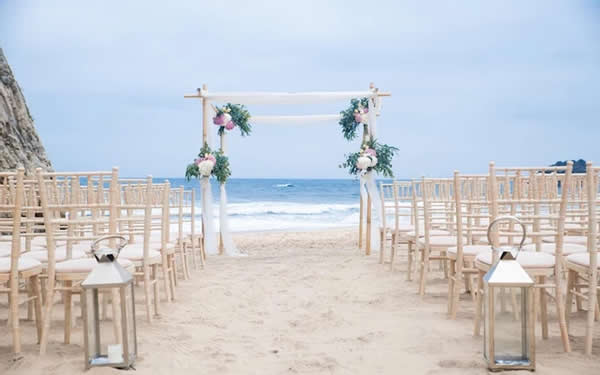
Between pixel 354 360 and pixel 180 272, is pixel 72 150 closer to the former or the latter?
pixel 180 272

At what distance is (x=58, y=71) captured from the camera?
89.1 ft

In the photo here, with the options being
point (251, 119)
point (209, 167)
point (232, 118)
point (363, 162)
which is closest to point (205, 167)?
point (209, 167)

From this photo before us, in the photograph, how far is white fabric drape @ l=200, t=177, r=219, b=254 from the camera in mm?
6352

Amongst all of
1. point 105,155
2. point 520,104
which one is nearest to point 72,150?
point 105,155

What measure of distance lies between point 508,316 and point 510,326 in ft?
0.15

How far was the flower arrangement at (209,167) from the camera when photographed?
6.26 m

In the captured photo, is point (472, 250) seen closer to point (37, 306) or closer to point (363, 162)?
point (37, 306)

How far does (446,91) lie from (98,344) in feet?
83.5

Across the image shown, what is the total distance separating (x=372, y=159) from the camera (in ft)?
21.0

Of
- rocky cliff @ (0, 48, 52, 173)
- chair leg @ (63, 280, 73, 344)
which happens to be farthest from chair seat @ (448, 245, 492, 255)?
rocky cliff @ (0, 48, 52, 173)

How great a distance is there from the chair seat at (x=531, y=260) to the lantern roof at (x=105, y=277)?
1.76m

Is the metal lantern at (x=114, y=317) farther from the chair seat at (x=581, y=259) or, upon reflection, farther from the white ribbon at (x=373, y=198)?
the white ribbon at (x=373, y=198)

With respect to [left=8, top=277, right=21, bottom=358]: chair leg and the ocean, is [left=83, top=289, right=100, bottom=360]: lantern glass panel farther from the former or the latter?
the ocean

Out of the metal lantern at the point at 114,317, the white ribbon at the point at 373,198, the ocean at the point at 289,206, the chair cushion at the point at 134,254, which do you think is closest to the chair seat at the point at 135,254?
the chair cushion at the point at 134,254
